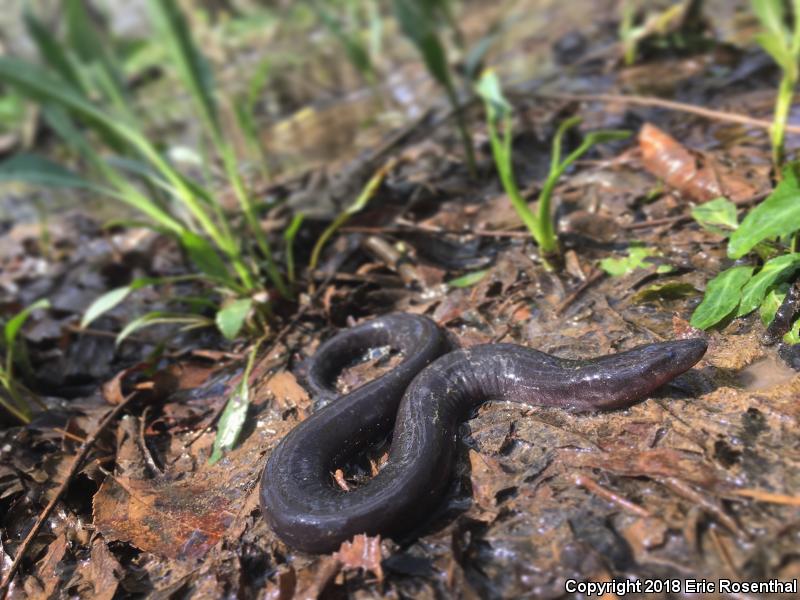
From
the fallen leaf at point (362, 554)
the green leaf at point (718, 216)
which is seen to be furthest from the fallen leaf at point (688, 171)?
the fallen leaf at point (362, 554)

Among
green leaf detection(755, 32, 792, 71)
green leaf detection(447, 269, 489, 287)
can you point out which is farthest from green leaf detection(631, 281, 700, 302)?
green leaf detection(755, 32, 792, 71)

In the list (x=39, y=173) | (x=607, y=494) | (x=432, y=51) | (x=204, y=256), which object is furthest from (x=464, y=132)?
(x=607, y=494)

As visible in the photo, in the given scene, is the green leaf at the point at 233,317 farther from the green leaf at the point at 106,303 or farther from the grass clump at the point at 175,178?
the green leaf at the point at 106,303

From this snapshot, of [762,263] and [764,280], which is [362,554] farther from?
[762,263]

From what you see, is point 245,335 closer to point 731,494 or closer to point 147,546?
point 147,546

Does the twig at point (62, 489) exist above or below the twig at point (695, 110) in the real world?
above

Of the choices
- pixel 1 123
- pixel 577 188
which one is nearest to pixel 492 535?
pixel 577 188

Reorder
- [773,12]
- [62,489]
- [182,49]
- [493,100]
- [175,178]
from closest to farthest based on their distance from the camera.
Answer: [62,489], [175,178], [493,100], [773,12], [182,49]
